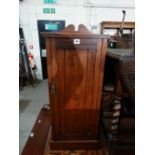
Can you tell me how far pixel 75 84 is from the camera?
1575 millimetres

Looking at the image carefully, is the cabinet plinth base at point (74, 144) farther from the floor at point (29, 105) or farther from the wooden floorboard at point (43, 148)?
the floor at point (29, 105)

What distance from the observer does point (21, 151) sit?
180 centimetres

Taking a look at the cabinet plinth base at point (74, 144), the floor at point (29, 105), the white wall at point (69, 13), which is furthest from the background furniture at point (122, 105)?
the white wall at point (69, 13)

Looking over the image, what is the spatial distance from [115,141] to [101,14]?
3.61 meters

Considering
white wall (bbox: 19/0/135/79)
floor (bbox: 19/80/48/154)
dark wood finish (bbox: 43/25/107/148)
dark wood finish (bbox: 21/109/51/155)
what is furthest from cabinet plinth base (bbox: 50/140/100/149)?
white wall (bbox: 19/0/135/79)

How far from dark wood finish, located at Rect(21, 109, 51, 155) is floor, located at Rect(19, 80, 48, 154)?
66 millimetres

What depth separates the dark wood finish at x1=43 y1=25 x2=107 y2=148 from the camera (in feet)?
4.67

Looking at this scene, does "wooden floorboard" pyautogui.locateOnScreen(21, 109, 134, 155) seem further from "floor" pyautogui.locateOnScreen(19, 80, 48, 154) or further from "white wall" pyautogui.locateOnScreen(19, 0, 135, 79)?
"white wall" pyautogui.locateOnScreen(19, 0, 135, 79)

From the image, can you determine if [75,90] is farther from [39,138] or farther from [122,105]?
[39,138]

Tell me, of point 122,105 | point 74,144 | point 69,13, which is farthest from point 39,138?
point 69,13

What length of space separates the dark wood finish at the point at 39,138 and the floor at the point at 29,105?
66mm

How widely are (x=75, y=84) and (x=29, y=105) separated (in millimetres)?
1747
